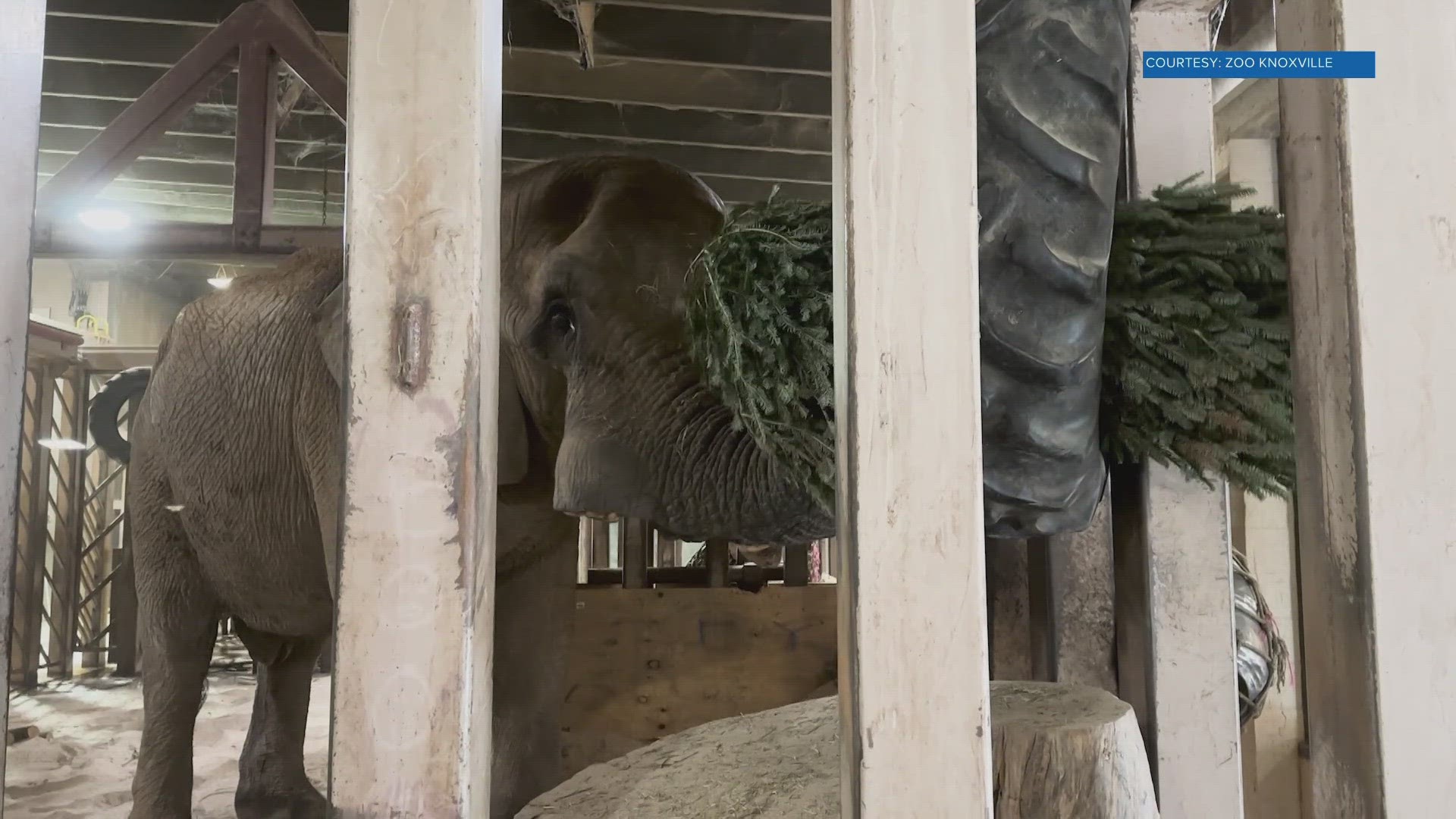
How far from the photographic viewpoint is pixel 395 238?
866 mm

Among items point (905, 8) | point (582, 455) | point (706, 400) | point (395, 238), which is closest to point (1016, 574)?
point (706, 400)

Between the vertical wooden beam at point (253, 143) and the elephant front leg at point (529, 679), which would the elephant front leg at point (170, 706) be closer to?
the elephant front leg at point (529, 679)

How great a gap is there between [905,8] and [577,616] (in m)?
3.14

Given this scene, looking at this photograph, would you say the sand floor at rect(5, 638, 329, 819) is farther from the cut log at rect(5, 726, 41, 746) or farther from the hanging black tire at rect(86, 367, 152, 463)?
the hanging black tire at rect(86, 367, 152, 463)

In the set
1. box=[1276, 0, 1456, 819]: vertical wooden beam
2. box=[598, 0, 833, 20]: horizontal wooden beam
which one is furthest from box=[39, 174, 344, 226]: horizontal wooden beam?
box=[1276, 0, 1456, 819]: vertical wooden beam

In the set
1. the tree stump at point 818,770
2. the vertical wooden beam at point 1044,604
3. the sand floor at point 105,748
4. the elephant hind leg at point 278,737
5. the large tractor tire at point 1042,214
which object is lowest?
the sand floor at point 105,748

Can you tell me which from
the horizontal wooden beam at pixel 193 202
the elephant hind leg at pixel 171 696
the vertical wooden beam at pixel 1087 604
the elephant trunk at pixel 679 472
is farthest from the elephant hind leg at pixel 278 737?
the horizontal wooden beam at pixel 193 202

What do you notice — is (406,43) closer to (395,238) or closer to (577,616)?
(395,238)

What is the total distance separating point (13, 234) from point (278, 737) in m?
3.11

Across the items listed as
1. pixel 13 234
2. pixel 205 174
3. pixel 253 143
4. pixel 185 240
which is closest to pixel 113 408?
pixel 205 174

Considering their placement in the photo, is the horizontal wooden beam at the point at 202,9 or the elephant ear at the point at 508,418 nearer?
the elephant ear at the point at 508,418

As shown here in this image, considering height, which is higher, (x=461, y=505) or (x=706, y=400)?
(x=706, y=400)

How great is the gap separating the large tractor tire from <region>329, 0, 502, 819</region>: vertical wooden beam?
0.58 m

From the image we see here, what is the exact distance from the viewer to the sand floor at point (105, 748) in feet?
13.2
